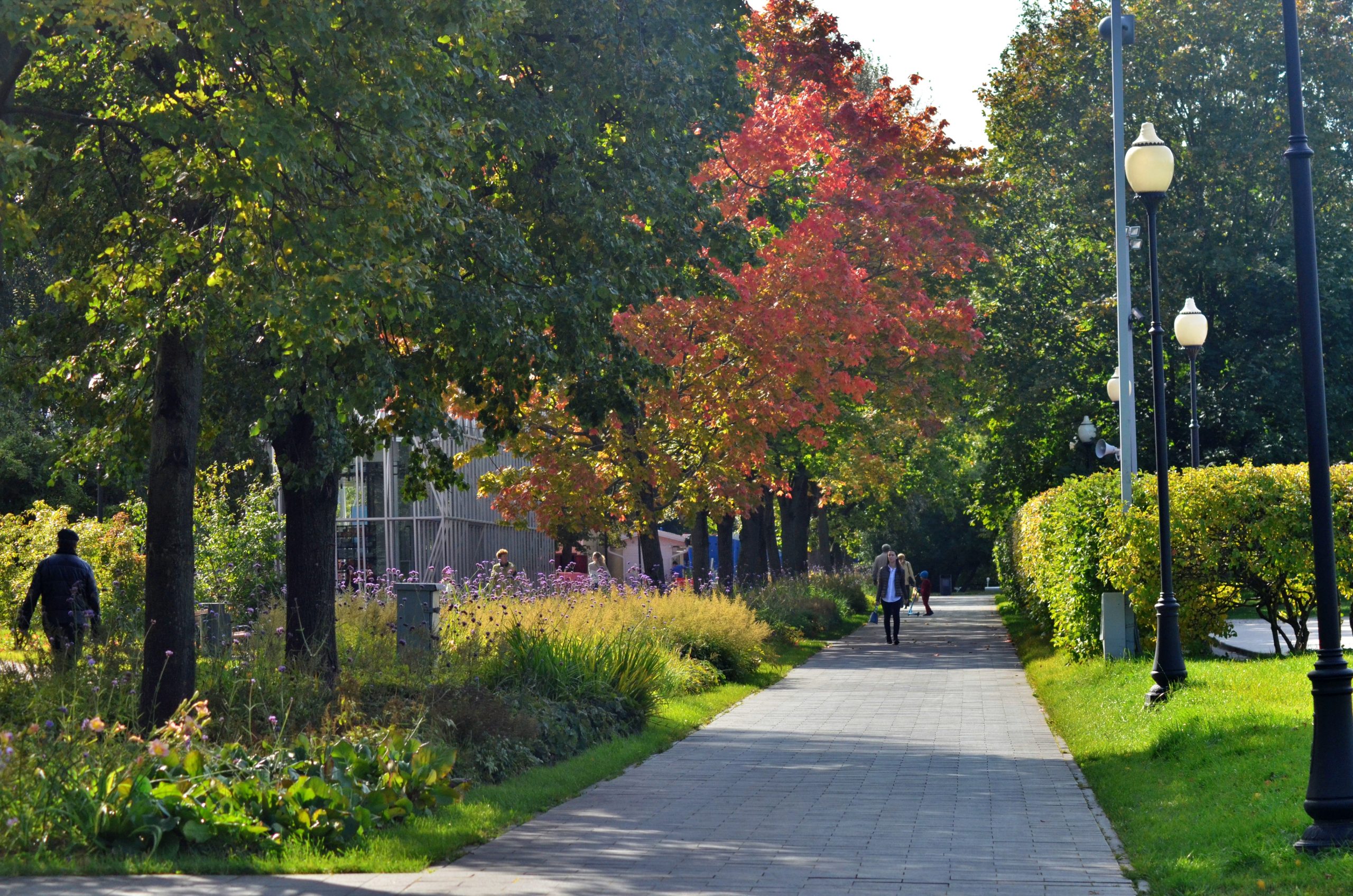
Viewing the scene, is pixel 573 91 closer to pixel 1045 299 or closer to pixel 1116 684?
pixel 1116 684

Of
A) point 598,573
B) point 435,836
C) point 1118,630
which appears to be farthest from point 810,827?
point 598,573

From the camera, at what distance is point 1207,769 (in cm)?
1045

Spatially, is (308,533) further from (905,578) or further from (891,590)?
(905,578)

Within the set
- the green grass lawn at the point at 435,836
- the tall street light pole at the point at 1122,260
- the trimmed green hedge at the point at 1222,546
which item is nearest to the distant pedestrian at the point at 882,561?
the tall street light pole at the point at 1122,260

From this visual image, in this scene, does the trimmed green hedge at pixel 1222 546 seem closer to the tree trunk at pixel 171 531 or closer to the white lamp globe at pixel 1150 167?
the white lamp globe at pixel 1150 167

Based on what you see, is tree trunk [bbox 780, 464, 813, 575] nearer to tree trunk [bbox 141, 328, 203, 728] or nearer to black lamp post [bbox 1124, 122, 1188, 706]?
black lamp post [bbox 1124, 122, 1188, 706]

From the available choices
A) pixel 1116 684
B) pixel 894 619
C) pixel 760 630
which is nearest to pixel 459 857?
pixel 1116 684

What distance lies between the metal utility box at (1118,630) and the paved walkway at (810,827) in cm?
261

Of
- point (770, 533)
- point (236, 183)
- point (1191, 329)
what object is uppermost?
point (1191, 329)

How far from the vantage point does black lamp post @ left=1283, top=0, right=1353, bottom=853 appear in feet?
25.4

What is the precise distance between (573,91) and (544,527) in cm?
1115

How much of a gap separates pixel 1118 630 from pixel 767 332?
277 inches

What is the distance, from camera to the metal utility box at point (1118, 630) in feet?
60.1

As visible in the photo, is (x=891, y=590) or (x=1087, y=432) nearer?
(x=891, y=590)
